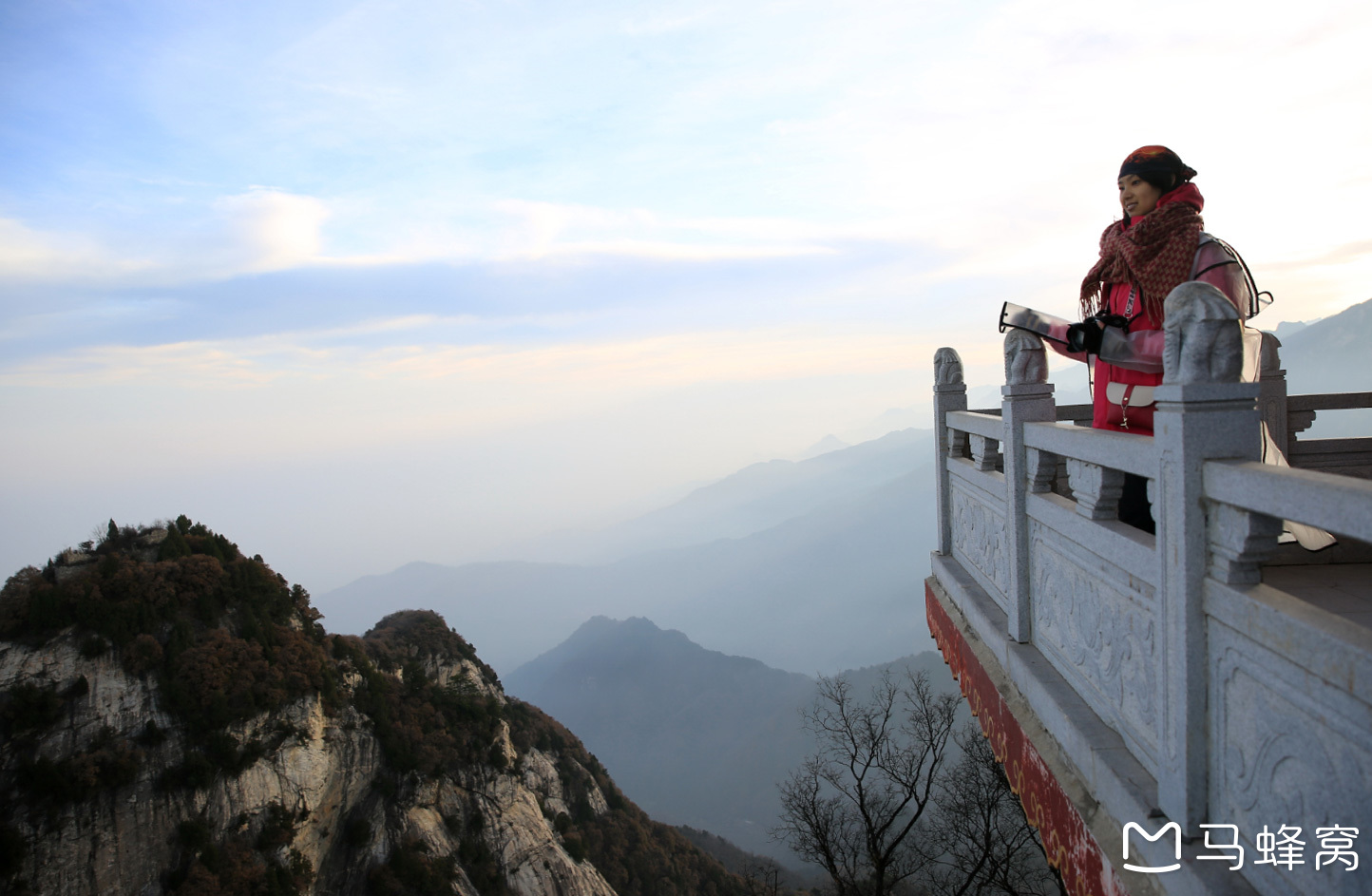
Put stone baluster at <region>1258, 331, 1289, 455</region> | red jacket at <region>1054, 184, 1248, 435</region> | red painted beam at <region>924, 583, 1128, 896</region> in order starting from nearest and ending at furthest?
red painted beam at <region>924, 583, 1128, 896</region> < red jacket at <region>1054, 184, 1248, 435</region> < stone baluster at <region>1258, 331, 1289, 455</region>

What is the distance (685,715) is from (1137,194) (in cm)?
14689

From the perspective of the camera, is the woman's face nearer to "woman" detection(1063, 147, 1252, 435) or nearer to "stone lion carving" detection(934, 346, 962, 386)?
"woman" detection(1063, 147, 1252, 435)

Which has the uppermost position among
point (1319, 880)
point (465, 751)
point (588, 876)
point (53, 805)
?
point (1319, 880)

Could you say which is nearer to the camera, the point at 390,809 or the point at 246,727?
the point at 246,727

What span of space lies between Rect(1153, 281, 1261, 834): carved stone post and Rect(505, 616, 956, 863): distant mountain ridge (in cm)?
9572

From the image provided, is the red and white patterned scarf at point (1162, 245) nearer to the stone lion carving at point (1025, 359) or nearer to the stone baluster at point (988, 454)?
the stone lion carving at point (1025, 359)

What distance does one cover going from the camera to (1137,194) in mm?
3568

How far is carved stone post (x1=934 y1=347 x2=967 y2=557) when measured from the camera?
6.68 m

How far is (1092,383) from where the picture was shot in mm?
4020

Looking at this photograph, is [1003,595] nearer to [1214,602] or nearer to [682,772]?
[1214,602]

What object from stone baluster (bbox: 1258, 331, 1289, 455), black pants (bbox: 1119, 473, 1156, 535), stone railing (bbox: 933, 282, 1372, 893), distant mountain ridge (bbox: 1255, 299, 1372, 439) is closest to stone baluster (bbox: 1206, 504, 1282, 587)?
stone railing (bbox: 933, 282, 1372, 893)

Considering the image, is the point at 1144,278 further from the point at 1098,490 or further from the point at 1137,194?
the point at 1098,490

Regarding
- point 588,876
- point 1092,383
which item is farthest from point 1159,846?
point 588,876

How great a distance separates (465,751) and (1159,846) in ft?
98.6
